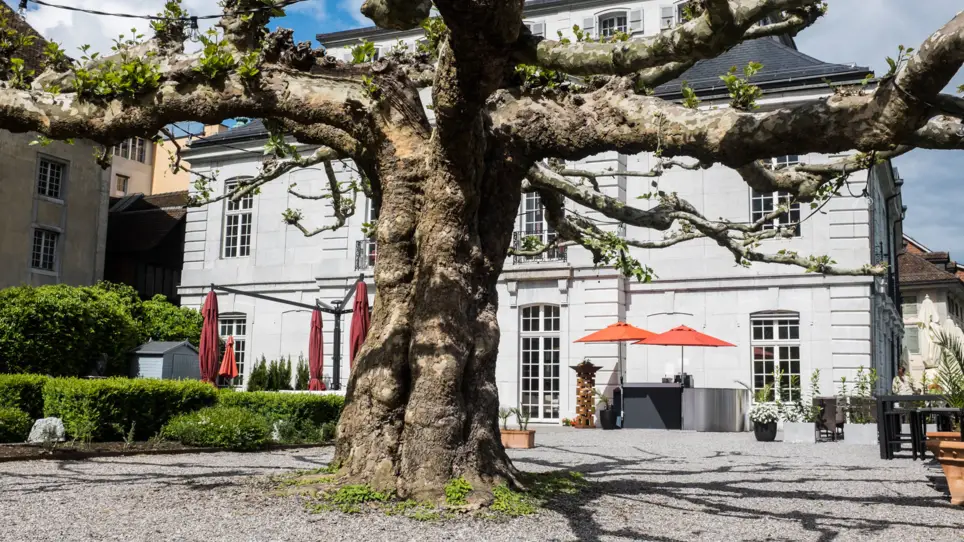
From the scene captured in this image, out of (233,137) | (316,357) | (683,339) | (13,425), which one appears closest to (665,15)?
(683,339)

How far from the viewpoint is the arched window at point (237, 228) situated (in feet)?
89.9

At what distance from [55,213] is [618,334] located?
20.4m

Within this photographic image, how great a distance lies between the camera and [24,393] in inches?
488

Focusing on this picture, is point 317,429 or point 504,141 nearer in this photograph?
point 504,141

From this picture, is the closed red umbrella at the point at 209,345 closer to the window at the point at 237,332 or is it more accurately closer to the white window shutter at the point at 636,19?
the window at the point at 237,332

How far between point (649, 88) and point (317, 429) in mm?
8170

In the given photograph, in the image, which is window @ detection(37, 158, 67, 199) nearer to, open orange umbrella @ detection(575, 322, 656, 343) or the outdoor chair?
open orange umbrella @ detection(575, 322, 656, 343)

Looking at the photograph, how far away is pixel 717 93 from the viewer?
20.8 metres

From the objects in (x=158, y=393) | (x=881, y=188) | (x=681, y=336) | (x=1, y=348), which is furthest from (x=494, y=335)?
(x=881, y=188)

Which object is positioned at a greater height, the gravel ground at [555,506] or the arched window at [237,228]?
the arched window at [237,228]

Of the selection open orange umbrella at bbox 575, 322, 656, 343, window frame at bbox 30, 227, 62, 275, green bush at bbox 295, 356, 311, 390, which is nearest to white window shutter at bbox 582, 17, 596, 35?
open orange umbrella at bbox 575, 322, 656, 343

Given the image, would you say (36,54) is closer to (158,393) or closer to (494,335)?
(158,393)

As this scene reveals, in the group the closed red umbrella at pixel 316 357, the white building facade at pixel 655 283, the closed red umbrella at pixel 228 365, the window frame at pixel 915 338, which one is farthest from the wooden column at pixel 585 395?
the window frame at pixel 915 338

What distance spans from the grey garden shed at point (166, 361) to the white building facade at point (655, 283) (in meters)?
4.26
